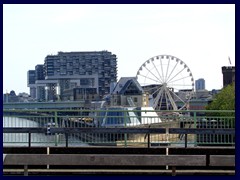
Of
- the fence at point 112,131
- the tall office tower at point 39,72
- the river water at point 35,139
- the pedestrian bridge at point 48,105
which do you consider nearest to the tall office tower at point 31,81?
the tall office tower at point 39,72

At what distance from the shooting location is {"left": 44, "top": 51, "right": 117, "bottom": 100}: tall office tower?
119106 mm

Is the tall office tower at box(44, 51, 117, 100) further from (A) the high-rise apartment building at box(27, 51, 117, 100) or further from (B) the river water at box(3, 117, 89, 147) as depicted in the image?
(B) the river water at box(3, 117, 89, 147)

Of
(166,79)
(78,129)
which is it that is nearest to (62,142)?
(78,129)

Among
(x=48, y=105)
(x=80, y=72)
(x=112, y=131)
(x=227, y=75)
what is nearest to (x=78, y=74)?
(x=80, y=72)

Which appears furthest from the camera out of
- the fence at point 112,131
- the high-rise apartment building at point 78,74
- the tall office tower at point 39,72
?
the tall office tower at point 39,72

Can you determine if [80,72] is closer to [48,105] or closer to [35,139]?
[48,105]

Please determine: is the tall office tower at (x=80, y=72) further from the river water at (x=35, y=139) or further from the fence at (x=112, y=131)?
the river water at (x=35, y=139)

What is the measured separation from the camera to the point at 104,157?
792 cm

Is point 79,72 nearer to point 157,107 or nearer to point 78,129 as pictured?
point 157,107

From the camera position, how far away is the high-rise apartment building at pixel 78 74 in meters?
117

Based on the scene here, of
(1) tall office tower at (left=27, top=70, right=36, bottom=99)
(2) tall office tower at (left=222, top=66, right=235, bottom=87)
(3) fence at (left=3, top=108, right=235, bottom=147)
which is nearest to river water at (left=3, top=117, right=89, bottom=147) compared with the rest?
(3) fence at (left=3, top=108, right=235, bottom=147)

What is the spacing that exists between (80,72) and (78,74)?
1314 millimetres

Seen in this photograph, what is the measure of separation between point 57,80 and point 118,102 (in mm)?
47288

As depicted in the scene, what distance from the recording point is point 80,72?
434ft
